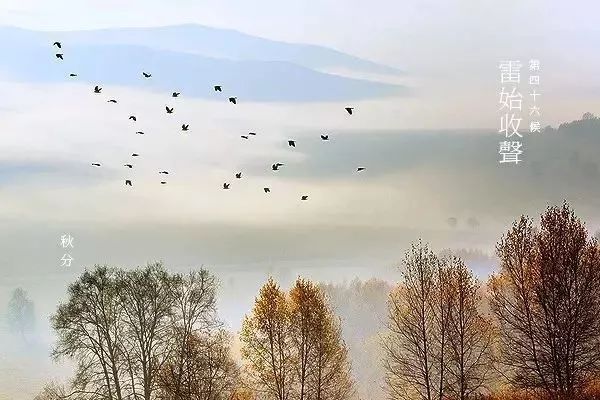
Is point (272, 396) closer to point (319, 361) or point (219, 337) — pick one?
point (319, 361)

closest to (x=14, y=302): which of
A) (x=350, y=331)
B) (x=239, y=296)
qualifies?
(x=239, y=296)

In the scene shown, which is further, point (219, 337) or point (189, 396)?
point (219, 337)

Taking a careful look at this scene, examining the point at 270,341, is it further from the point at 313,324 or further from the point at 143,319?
the point at 143,319

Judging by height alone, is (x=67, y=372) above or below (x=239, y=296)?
below

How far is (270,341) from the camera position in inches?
1373

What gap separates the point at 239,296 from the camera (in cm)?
9419

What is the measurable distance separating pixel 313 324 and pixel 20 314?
254 ft

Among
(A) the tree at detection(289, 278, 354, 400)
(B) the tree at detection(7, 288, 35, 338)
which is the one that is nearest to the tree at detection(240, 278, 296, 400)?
(A) the tree at detection(289, 278, 354, 400)

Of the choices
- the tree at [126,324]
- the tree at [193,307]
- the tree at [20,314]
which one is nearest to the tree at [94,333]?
the tree at [126,324]

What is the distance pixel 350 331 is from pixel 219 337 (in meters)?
75.0

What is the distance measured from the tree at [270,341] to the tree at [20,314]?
242 ft

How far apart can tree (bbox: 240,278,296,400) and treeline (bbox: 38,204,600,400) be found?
0.05m

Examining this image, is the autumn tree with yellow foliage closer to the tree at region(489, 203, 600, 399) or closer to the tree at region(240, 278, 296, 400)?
the tree at region(240, 278, 296, 400)

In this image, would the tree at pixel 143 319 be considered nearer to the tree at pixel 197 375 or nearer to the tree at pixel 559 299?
the tree at pixel 197 375
